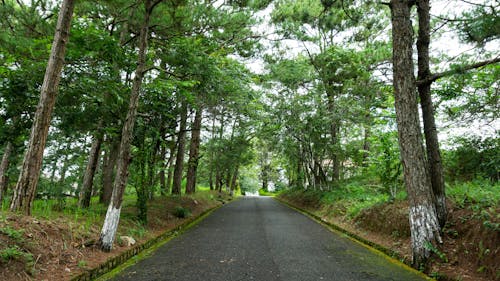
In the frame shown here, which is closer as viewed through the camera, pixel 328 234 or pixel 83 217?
pixel 83 217

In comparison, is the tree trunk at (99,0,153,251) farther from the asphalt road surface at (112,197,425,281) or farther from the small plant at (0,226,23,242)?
the small plant at (0,226,23,242)

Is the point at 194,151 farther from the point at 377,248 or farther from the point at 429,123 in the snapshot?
the point at 429,123

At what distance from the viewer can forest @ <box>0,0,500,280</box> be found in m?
4.99

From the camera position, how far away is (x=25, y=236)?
A: 4.18 metres

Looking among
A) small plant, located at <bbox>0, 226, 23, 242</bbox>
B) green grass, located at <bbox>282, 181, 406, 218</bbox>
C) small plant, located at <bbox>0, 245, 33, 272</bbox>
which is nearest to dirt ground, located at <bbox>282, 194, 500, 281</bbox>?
green grass, located at <bbox>282, 181, 406, 218</bbox>

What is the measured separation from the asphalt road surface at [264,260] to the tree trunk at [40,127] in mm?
2216

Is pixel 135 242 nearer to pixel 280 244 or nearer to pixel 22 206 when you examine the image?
pixel 22 206

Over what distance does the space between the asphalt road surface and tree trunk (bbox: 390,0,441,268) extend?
0.70m

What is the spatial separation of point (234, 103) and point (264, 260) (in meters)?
7.71

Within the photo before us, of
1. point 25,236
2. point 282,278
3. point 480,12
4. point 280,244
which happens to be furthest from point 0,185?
point 480,12

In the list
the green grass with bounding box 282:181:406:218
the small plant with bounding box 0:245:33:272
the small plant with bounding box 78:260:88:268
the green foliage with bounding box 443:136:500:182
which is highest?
the green foliage with bounding box 443:136:500:182

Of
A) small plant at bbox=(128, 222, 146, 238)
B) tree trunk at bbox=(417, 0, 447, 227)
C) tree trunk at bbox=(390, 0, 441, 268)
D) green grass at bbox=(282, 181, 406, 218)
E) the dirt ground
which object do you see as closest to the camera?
the dirt ground

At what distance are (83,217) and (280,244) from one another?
15.5ft

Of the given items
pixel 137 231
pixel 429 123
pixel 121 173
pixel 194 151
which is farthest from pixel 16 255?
pixel 194 151
